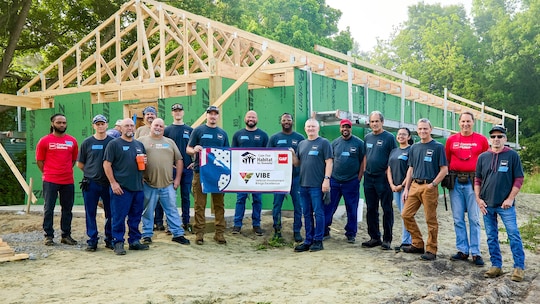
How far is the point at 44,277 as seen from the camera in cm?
541

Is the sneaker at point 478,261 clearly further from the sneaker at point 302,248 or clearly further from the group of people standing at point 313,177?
the sneaker at point 302,248

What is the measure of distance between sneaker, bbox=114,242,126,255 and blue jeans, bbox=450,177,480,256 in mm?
4252

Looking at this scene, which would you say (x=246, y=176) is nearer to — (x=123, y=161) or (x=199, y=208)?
(x=199, y=208)

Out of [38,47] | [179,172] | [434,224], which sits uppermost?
[38,47]

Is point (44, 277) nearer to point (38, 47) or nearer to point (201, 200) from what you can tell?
point (201, 200)

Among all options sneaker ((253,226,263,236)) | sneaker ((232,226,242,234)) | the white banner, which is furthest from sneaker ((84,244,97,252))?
sneaker ((253,226,263,236))

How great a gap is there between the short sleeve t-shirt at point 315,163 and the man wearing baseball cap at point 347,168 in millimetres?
558

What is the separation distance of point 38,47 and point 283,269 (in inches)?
587

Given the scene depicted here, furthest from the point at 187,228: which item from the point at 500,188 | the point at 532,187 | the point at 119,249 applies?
the point at 532,187

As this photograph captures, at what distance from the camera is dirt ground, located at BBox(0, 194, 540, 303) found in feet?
15.2

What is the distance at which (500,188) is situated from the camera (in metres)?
5.62

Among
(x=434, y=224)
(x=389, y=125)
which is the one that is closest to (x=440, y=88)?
A: (x=389, y=125)

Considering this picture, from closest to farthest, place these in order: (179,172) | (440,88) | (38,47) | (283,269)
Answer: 1. (283,269)
2. (179,172)
3. (38,47)
4. (440,88)

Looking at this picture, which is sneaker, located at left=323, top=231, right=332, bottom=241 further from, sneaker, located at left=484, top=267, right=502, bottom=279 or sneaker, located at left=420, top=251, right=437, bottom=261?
sneaker, located at left=484, top=267, right=502, bottom=279
